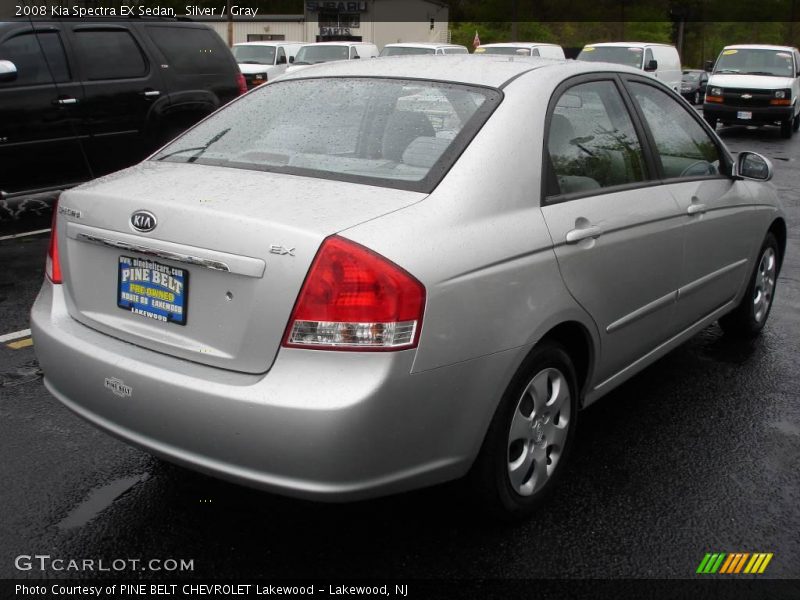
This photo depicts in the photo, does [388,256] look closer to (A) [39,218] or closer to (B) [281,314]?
(B) [281,314]

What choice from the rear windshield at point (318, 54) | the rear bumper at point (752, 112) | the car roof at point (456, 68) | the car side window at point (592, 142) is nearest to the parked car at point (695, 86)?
the rear bumper at point (752, 112)

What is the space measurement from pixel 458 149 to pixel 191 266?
986mm

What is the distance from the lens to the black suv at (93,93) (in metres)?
7.25

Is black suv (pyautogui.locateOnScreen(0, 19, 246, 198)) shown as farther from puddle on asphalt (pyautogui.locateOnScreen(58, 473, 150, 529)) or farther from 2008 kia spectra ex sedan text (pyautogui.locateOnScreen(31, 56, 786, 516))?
puddle on asphalt (pyautogui.locateOnScreen(58, 473, 150, 529))

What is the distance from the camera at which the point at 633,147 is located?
3.74 metres

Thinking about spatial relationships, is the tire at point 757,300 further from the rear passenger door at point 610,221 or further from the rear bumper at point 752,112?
the rear bumper at point 752,112

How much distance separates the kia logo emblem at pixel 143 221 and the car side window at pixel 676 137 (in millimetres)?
2329

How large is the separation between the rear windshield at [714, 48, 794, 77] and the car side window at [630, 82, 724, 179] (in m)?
17.7

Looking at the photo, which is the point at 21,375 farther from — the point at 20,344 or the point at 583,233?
the point at 583,233

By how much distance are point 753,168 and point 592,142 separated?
1633mm

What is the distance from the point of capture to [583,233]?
10.2ft

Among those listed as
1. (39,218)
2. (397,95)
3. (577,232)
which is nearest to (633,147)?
(577,232)

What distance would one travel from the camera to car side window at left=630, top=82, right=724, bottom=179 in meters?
3.97
